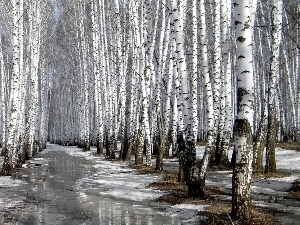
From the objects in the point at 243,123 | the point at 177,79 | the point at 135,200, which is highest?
the point at 177,79

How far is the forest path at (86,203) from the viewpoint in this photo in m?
8.02

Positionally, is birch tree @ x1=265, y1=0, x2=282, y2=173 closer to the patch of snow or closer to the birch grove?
the birch grove

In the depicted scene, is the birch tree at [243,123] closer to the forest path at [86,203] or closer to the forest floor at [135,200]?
the forest floor at [135,200]

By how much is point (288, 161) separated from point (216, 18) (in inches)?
286

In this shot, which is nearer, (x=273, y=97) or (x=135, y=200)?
(x=135, y=200)

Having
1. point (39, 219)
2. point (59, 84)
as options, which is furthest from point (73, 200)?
point (59, 84)

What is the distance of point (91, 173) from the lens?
55.8ft

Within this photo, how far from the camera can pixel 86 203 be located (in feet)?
32.2

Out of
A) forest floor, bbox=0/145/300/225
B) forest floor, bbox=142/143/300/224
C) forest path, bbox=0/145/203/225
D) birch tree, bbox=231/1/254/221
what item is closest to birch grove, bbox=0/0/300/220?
birch tree, bbox=231/1/254/221

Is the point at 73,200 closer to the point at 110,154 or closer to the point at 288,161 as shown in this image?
the point at 288,161

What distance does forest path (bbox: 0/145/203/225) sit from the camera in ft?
26.3

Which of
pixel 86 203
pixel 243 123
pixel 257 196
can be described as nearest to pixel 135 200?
pixel 86 203

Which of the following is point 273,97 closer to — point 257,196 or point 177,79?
point 177,79

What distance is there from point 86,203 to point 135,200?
A: 129 centimetres
